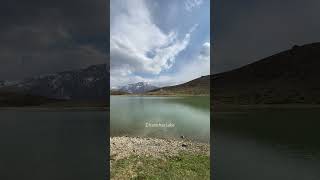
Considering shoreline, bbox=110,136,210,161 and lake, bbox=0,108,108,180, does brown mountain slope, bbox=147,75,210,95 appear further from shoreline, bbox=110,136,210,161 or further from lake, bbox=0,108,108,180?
lake, bbox=0,108,108,180

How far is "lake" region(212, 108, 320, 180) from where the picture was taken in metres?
9.16

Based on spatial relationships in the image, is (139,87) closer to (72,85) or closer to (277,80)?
(72,85)

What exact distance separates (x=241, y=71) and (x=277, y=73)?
16.3 ft

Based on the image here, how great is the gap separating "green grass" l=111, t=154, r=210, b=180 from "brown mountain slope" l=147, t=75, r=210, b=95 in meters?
1.56

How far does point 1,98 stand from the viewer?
19641mm

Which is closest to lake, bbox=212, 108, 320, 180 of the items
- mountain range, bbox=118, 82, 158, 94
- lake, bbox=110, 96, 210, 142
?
lake, bbox=110, 96, 210, 142

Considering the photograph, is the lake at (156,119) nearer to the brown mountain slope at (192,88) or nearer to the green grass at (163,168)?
the brown mountain slope at (192,88)

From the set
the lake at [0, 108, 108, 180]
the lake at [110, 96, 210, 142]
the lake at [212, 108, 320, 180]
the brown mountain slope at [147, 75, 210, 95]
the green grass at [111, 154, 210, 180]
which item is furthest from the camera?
the lake at [0, 108, 108, 180]

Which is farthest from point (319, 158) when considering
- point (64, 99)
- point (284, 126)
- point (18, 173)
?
point (64, 99)

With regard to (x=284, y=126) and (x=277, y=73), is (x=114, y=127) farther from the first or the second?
(x=277, y=73)

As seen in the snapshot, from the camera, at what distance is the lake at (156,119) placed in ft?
28.0

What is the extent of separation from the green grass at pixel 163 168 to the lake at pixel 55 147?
52 cm

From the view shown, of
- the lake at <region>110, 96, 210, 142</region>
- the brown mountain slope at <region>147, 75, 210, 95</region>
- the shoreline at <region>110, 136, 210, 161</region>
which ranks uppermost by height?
the brown mountain slope at <region>147, 75, 210, 95</region>

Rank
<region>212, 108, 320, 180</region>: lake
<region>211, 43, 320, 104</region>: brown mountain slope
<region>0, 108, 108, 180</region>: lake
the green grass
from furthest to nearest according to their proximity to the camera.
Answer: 1. <region>211, 43, 320, 104</region>: brown mountain slope
2. <region>0, 108, 108, 180</region>: lake
3. <region>212, 108, 320, 180</region>: lake
4. the green grass
